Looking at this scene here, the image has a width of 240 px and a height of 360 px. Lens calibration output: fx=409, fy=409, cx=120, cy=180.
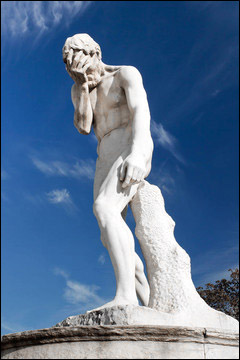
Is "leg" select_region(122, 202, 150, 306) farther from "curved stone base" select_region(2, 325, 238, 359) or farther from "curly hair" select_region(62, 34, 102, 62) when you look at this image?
"curly hair" select_region(62, 34, 102, 62)

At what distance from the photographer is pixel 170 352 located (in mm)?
3104

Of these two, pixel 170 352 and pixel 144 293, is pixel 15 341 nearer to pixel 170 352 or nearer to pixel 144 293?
pixel 170 352

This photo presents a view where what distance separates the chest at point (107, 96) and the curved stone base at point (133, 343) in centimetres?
265

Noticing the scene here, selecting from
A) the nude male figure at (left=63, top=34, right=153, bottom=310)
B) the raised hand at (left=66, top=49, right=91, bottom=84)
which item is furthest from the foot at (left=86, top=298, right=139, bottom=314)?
the raised hand at (left=66, top=49, right=91, bottom=84)

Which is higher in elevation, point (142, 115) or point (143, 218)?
point (142, 115)

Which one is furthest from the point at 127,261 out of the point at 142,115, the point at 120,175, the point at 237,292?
the point at 237,292

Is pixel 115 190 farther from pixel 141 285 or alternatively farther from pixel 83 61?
pixel 83 61

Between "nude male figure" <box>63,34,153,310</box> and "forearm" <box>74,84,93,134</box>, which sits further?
"forearm" <box>74,84,93,134</box>

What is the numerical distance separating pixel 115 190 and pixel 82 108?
1245 millimetres

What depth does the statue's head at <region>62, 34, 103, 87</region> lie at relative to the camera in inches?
187

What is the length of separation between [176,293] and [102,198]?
1.19 metres

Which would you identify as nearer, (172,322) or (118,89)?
(172,322)

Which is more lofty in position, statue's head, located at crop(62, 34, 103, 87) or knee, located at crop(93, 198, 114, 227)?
statue's head, located at crop(62, 34, 103, 87)

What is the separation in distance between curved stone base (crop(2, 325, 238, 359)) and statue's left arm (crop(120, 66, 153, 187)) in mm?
1549
